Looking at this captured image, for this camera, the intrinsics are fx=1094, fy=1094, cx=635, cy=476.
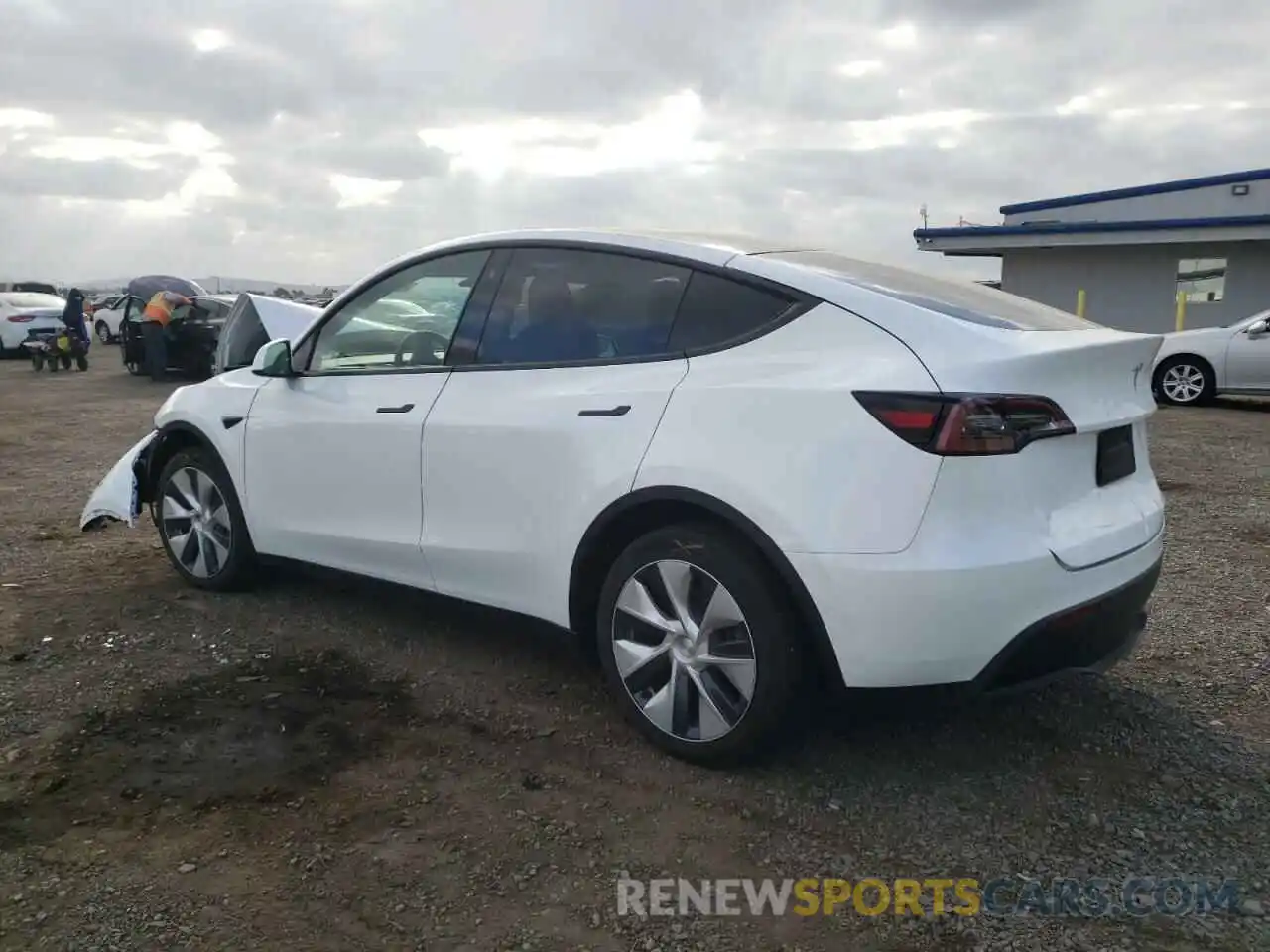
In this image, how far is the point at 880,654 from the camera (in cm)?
295

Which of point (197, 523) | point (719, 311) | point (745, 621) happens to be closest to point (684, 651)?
point (745, 621)

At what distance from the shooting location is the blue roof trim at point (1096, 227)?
19.5 m

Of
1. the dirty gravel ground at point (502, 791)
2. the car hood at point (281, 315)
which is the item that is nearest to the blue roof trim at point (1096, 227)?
the dirty gravel ground at point (502, 791)

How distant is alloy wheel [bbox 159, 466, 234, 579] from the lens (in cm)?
517

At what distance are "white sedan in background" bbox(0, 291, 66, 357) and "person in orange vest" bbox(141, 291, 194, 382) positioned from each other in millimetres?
6039

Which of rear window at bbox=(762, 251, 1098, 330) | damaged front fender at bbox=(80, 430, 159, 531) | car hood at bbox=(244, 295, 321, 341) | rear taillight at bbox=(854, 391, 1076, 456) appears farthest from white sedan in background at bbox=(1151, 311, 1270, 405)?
damaged front fender at bbox=(80, 430, 159, 531)

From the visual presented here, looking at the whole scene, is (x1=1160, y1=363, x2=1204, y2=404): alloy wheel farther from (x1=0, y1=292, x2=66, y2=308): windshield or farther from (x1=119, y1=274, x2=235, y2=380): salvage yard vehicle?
(x1=0, y1=292, x2=66, y2=308): windshield

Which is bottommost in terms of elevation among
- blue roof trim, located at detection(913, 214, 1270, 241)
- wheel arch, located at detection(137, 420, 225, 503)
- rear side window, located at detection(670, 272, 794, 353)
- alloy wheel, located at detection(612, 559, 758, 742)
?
alloy wheel, located at detection(612, 559, 758, 742)

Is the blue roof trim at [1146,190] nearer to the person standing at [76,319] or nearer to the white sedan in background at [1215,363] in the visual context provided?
the white sedan in background at [1215,363]

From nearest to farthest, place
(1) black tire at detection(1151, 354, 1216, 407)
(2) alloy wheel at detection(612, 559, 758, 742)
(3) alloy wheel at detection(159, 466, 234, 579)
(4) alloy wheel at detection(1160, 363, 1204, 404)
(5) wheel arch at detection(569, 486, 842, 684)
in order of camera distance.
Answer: (5) wheel arch at detection(569, 486, 842, 684), (2) alloy wheel at detection(612, 559, 758, 742), (3) alloy wheel at detection(159, 466, 234, 579), (1) black tire at detection(1151, 354, 1216, 407), (4) alloy wheel at detection(1160, 363, 1204, 404)

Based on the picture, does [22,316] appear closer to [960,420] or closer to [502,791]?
[502,791]

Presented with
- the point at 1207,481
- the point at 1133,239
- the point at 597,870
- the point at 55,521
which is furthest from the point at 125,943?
the point at 1133,239

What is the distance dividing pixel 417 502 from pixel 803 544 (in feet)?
5.56

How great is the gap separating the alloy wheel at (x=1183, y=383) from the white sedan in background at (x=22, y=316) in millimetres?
21576
